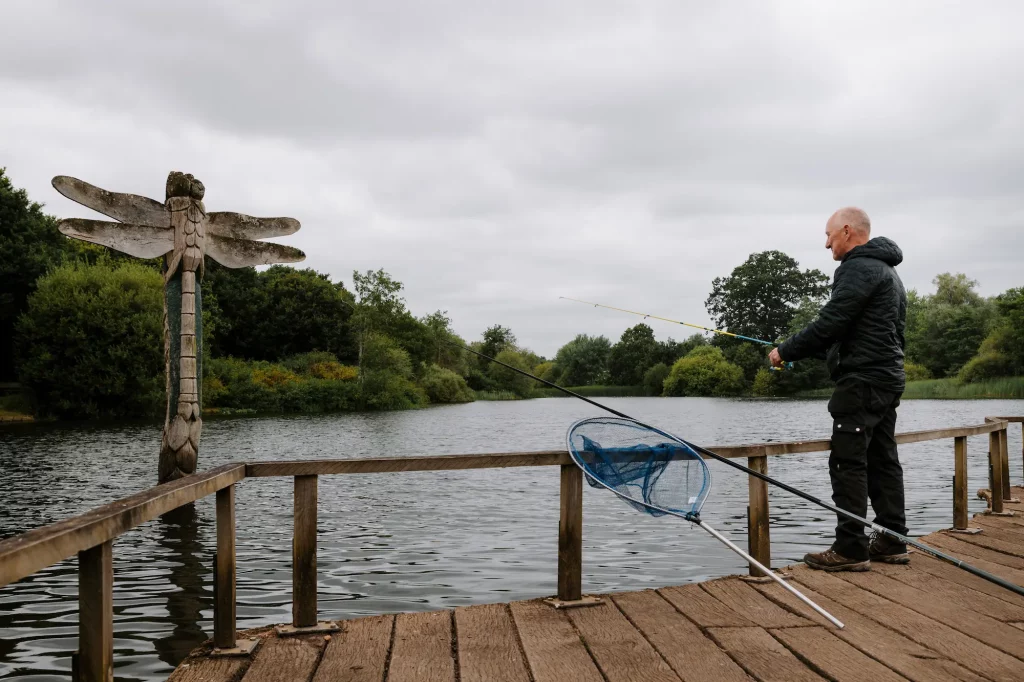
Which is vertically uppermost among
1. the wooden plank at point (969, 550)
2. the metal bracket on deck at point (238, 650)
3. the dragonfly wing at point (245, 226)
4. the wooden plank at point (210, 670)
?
the dragonfly wing at point (245, 226)

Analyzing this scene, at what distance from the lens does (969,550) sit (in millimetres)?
5652

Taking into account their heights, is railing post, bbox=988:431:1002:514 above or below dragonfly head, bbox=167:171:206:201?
below

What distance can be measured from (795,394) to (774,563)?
6744 cm

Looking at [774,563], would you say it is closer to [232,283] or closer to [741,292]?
[741,292]

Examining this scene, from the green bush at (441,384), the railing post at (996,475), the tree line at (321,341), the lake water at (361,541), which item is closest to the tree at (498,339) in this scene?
the tree line at (321,341)

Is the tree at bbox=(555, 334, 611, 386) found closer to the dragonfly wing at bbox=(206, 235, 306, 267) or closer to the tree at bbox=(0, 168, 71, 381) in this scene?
the tree at bbox=(0, 168, 71, 381)

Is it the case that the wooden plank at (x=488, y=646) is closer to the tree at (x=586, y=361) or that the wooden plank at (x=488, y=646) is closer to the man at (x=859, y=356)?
the man at (x=859, y=356)

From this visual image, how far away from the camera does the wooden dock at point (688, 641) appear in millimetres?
3150

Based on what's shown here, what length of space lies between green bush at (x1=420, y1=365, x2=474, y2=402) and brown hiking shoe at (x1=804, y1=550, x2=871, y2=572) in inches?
2207

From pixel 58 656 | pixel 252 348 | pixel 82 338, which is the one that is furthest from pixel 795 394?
pixel 58 656

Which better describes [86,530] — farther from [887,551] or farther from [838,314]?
[887,551]

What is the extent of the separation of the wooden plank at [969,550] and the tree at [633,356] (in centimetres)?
5066

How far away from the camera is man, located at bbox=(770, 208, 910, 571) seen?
4.55 metres

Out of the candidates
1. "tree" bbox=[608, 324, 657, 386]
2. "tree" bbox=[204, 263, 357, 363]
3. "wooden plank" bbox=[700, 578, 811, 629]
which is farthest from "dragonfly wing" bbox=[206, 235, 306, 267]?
"tree" bbox=[608, 324, 657, 386]
